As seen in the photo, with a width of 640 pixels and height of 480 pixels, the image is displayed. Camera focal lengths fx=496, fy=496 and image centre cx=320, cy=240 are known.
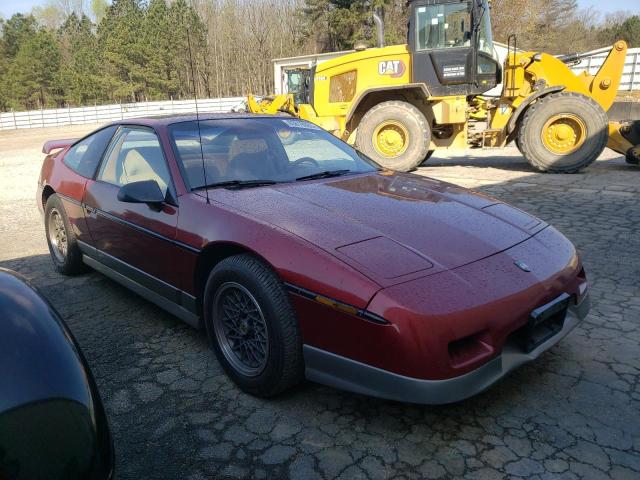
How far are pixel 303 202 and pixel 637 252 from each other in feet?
10.9

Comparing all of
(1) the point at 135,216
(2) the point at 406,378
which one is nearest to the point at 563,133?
(1) the point at 135,216

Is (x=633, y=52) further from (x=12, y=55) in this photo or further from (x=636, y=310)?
(x=12, y=55)

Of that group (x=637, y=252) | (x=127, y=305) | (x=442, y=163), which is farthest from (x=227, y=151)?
(x=442, y=163)

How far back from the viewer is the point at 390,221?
2.46 meters

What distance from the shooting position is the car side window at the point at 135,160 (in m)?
3.10

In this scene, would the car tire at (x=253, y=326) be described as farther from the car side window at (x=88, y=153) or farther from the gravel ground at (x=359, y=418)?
the car side window at (x=88, y=153)

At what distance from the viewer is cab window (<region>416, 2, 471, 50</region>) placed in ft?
28.5

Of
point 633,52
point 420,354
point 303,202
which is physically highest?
point 633,52

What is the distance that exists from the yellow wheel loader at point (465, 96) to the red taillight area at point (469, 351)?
7223 millimetres

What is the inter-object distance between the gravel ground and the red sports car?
23cm

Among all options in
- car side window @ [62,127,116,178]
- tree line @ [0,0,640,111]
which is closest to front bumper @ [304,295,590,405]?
car side window @ [62,127,116,178]

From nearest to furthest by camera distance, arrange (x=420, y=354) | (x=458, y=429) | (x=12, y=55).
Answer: (x=420, y=354), (x=458, y=429), (x=12, y=55)

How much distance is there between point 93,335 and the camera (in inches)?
126

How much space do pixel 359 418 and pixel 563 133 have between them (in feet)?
25.1
